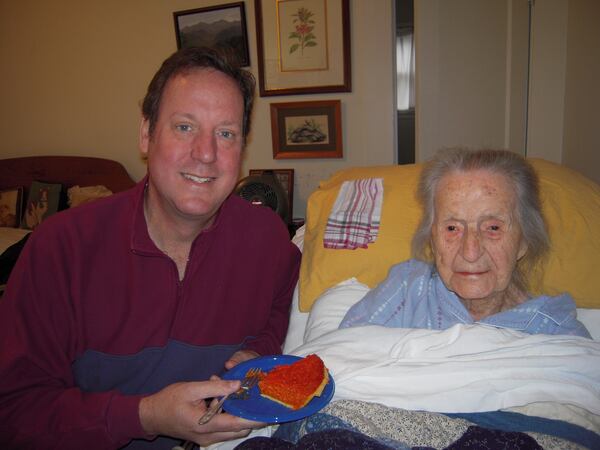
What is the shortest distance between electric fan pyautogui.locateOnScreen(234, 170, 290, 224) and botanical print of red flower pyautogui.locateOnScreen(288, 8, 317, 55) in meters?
1.02

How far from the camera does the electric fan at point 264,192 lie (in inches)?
113

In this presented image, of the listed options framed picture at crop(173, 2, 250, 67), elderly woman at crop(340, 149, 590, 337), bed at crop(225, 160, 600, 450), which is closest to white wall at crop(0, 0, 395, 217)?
framed picture at crop(173, 2, 250, 67)

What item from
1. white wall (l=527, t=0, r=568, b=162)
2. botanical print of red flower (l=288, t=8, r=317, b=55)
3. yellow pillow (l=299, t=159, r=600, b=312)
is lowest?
yellow pillow (l=299, t=159, r=600, b=312)

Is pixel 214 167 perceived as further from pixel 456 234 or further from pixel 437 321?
pixel 437 321

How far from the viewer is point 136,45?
3650mm

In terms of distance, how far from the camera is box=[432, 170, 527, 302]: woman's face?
1229 millimetres

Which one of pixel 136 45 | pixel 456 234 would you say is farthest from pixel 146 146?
pixel 136 45

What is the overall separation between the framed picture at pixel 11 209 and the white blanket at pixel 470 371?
12.9 feet

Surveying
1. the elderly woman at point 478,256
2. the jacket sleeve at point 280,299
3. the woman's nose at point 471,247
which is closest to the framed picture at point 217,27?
the jacket sleeve at point 280,299

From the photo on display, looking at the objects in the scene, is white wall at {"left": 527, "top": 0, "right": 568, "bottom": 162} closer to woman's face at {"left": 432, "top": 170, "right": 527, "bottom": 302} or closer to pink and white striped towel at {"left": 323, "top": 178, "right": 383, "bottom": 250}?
pink and white striped towel at {"left": 323, "top": 178, "right": 383, "bottom": 250}

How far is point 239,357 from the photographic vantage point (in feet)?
4.36

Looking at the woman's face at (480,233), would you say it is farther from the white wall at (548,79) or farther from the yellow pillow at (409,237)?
the white wall at (548,79)

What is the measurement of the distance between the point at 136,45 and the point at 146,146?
2864mm

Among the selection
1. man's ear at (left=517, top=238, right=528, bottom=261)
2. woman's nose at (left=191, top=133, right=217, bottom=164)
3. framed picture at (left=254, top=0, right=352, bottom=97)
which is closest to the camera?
woman's nose at (left=191, top=133, right=217, bottom=164)
